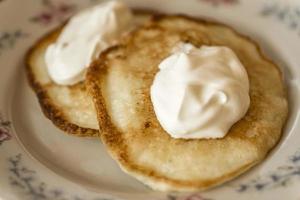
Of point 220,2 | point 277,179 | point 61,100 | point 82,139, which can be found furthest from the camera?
point 220,2

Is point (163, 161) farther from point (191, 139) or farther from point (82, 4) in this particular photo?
point (82, 4)

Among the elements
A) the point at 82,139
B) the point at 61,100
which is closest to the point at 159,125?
the point at 82,139

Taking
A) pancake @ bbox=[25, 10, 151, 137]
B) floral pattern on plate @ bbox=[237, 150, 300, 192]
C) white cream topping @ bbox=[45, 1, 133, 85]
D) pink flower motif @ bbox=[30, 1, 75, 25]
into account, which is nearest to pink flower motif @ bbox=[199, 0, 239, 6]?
white cream topping @ bbox=[45, 1, 133, 85]

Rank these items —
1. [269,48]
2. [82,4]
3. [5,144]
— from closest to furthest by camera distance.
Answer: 1. [5,144]
2. [269,48]
3. [82,4]

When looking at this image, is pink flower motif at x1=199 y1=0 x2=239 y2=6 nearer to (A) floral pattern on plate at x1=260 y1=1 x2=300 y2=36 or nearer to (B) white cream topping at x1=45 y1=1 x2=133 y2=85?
(A) floral pattern on plate at x1=260 y1=1 x2=300 y2=36

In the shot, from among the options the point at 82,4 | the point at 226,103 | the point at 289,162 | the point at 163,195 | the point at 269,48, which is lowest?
the point at 163,195

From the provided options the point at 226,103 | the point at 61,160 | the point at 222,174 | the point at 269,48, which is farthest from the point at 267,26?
the point at 61,160

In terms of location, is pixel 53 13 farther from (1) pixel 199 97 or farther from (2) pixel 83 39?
(1) pixel 199 97
